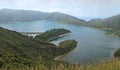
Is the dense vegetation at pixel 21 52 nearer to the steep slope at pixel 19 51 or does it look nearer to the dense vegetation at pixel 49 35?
the steep slope at pixel 19 51

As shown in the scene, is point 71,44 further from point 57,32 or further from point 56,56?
point 57,32

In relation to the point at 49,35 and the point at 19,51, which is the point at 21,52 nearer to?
the point at 19,51

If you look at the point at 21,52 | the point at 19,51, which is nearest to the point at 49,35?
the point at 19,51

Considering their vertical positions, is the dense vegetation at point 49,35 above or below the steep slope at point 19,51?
below

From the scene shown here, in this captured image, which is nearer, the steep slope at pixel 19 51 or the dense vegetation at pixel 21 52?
the dense vegetation at pixel 21 52

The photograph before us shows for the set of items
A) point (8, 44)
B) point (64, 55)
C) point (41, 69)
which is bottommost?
point (64, 55)

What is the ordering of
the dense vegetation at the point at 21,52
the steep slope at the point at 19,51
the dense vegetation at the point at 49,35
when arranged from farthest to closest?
1. the dense vegetation at the point at 49,35
2. the steep slope at the point at 19,51
3. the dense vegetation at the point at 21,52

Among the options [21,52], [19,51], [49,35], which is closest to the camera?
[21,52]

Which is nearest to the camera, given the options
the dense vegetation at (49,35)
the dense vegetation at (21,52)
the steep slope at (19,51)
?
the dense vegetation at (21,52)

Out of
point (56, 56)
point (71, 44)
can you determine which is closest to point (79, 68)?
point (56, 56)

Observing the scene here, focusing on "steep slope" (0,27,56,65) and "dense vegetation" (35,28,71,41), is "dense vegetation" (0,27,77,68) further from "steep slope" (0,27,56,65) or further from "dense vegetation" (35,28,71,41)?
"dense vegetation" (35,28,71,41)

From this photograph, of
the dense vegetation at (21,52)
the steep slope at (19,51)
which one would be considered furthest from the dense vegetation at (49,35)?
the steep slope at (19,51)
